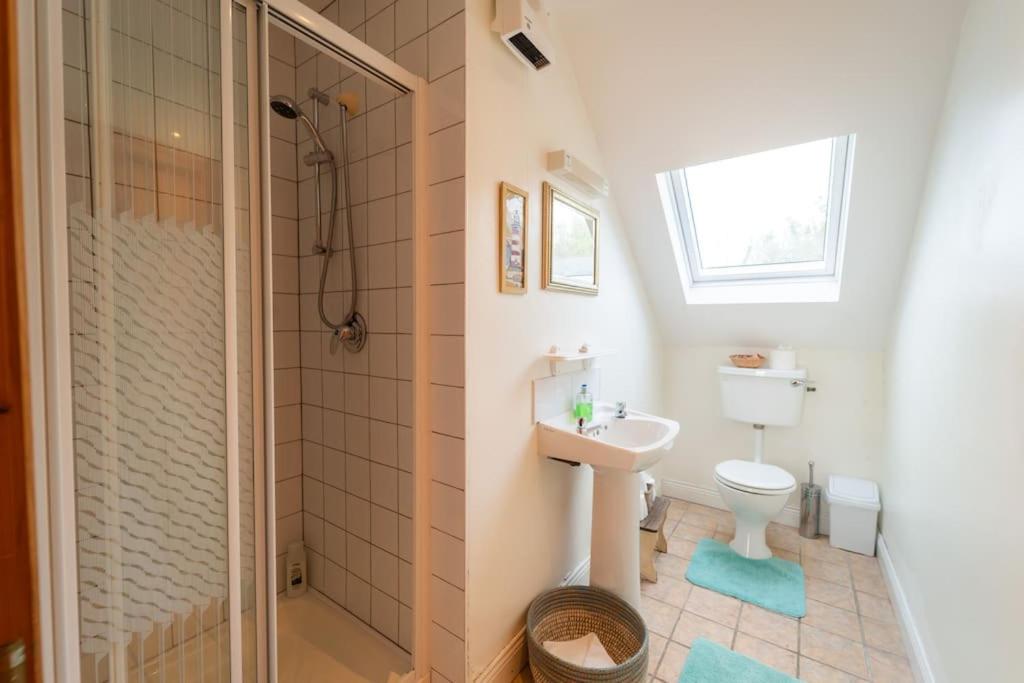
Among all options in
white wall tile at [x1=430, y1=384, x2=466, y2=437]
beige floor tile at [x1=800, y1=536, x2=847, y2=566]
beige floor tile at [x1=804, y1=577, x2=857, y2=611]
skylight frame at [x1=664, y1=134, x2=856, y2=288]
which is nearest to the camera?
white wall tile at [x1=430, y1=384, x2=466, y2=437]

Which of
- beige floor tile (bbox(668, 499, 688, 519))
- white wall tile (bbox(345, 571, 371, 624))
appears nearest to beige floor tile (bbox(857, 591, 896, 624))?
beige floor tile (bbox(668, 499, 688, 519))

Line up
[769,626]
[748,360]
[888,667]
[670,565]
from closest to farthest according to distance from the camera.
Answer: [888,667] → [769,626] → [670,565] → [748,360]

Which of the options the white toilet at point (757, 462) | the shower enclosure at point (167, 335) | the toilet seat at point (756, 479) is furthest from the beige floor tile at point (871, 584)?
the shower enclosure at point (167, 335)

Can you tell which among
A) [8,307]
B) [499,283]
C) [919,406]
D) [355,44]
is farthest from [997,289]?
[8,307]

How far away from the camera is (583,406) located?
5.59ft

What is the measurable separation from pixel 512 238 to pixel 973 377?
1401mm

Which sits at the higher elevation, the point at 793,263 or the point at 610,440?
the point at 793,263

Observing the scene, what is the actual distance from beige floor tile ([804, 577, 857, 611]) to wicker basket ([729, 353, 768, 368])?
1.15 m

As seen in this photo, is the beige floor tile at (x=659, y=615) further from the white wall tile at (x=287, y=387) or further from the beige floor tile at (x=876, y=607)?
the white wall tile at (x=287, y=387)

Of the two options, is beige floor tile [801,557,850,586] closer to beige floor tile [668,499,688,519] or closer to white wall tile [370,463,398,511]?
beige floor tile [668,499,688,519]

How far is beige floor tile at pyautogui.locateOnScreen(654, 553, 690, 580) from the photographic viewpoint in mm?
2062

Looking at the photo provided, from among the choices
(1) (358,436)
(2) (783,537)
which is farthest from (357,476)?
(2) (783,537)

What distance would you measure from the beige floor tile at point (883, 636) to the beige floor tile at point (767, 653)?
13.9 inches

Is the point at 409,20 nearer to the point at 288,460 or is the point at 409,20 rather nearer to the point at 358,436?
the point at 358,436
